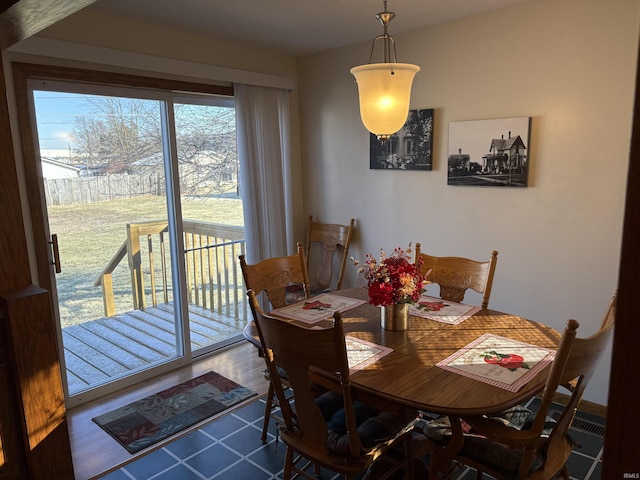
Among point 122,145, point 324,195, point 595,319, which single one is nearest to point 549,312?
point 595,319

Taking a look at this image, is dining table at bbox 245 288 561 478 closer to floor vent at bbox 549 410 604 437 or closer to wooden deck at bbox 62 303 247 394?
floor vent at bbox 549 410 604 437

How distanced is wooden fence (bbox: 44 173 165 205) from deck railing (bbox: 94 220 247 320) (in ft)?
0.81

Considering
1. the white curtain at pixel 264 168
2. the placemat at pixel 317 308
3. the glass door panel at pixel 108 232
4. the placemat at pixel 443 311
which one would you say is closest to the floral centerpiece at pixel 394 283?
the placemat at pixel 443 311

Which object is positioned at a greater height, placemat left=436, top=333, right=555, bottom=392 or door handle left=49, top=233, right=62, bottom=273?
door handle left=49, top=233, right=62, bottom=273

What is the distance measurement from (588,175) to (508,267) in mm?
755

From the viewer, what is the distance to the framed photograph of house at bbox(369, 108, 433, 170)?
334 centimetres

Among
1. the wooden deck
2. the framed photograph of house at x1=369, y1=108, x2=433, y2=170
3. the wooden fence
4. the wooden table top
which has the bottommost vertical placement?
the wooden deck

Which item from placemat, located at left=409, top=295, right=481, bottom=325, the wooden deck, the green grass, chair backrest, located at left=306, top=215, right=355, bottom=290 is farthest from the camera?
chair backrest, located at left=306, top=215, right=355, bottom=290

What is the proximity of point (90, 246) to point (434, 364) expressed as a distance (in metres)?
2.45

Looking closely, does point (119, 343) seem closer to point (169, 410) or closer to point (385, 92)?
point (169, 410)

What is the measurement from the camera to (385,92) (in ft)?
6.59

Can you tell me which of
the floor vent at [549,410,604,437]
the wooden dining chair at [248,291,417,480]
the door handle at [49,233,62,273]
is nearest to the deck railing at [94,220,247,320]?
the door handle at [49,233,62,273]

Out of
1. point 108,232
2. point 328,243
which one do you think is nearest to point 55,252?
point 108,232

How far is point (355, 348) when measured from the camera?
2014 millimetres
